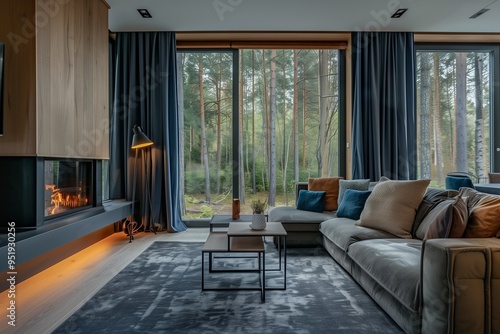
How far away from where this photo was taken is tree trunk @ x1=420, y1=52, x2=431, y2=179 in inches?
200

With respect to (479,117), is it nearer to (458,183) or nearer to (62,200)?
(458,183)

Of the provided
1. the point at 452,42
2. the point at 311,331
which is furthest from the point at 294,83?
the point at 311,331

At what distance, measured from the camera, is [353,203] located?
11.4 ft

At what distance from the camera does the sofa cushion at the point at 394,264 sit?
1711 millimetres

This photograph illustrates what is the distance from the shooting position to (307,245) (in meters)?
3.61

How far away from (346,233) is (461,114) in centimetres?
376

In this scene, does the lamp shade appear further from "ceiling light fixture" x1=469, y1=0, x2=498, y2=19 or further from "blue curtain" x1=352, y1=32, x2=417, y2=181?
"ceiling light fixture" x1=469, y1=0, x2=498, y2=19

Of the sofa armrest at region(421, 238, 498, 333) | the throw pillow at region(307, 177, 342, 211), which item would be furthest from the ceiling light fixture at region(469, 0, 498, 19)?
the sofa armrest at region(421, 238, 498, 333)

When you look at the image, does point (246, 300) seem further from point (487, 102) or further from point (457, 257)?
point (487, 102)

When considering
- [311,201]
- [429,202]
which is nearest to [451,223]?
[429,202]

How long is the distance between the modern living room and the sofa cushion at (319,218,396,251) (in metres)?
0.02

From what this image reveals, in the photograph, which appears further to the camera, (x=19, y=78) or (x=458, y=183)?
(x=458, y=183)

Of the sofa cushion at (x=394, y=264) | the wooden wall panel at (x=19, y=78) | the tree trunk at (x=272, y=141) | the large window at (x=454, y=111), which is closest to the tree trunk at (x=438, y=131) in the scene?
the large window at (x=454, y=111)

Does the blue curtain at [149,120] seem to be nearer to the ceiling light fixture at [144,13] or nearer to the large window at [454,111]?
the ceiling light fixture at [144,13]
